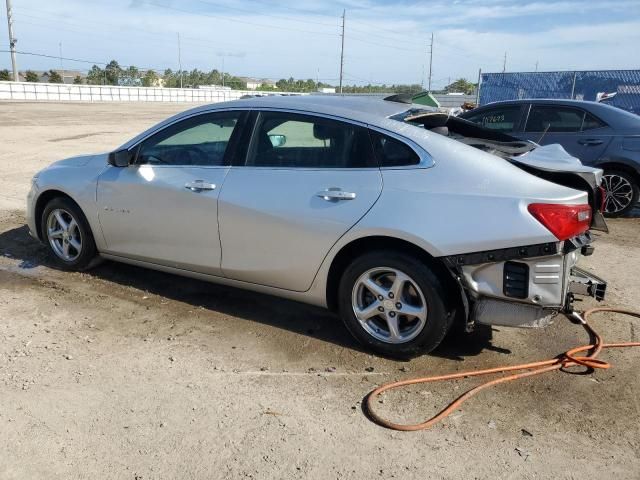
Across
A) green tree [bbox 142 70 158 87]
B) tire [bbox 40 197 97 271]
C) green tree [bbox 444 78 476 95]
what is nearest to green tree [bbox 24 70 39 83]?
green tree [bbox 142 70 158 87]

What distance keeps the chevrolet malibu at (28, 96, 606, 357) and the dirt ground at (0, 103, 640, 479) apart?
13.8 inches

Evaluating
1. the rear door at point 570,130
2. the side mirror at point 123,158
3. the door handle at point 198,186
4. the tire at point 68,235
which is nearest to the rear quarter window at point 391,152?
the door handle at point 198,186

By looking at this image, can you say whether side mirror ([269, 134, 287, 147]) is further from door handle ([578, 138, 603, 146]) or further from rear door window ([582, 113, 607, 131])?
rear door window ([582, 113, 607, 131])

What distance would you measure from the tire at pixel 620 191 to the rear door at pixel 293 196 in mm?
5804

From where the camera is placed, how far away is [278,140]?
4.16m

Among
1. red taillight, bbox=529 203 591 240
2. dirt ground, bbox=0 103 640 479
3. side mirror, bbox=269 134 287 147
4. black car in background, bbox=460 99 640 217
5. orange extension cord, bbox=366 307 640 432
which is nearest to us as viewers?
dirt ground, bbox=0 103 640 479

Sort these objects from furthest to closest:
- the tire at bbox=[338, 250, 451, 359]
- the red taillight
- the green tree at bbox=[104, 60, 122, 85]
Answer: the green tree at bbox=[104, 60, 122, 85] < the tire at bbox=[338, 250, 451, 359] < the red taillight

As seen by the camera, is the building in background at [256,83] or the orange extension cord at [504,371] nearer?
the orange extension cord at [504,371]

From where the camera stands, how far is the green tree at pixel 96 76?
2415 inches

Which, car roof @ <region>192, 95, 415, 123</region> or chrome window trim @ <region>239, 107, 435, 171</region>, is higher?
car roof @ <region>192, 95, 415, 123</region>

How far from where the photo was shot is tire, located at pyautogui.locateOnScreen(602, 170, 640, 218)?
26.3 ft

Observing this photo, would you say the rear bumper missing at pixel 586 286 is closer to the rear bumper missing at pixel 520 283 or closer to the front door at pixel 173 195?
the rear bumper missing at pixel 520 283

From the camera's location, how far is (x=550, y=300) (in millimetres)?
3324

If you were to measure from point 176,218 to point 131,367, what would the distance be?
1.25 meters
